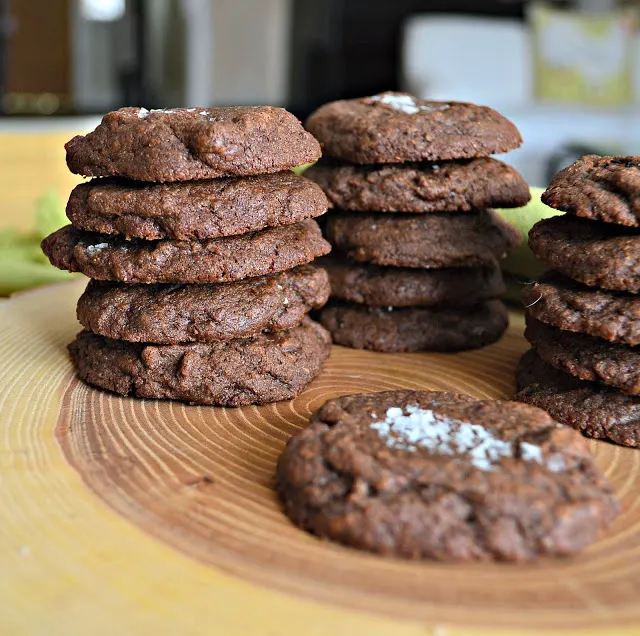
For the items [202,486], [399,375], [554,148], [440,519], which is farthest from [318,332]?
[554,148]

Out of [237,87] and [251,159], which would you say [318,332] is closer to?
[251,159]

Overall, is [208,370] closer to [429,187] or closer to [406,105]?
[429,187]

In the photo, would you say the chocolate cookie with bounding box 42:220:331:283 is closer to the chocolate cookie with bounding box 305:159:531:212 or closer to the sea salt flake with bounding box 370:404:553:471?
the chocolate cookie with bounding box 305:159:531:212

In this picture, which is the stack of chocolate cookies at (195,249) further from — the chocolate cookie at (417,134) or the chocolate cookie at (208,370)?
the chocolate cookie at (417,134)

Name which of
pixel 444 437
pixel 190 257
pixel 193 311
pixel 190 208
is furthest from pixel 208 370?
pixel 444 437

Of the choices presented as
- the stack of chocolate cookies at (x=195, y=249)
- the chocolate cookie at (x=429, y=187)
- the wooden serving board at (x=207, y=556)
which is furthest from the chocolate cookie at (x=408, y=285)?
the wooden serving board at (x=207, y=556)

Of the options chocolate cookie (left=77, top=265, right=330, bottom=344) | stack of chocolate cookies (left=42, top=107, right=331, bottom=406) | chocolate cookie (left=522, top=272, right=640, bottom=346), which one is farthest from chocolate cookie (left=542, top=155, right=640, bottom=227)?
chocolate cookie (left=77, top=265, right=330, bottom=344)
